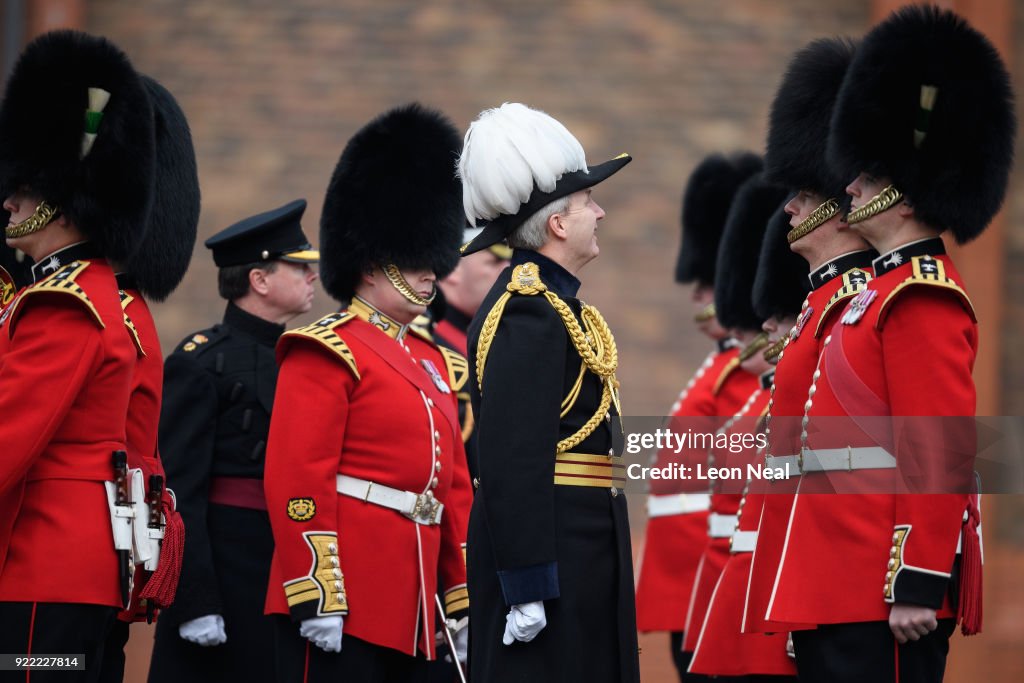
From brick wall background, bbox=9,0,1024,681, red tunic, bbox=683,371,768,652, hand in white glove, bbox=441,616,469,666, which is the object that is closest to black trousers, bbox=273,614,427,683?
hand in white glove, bbox=441,616,469,666

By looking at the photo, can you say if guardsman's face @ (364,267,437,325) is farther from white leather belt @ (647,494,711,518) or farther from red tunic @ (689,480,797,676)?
white leather belt @ (647,494,711,518)

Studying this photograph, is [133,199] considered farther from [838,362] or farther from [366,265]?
[838,362]

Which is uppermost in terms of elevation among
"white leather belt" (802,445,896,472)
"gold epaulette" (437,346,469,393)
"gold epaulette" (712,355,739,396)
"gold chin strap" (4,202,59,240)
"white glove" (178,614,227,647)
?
"gold epaulette" (712,355,739,396)

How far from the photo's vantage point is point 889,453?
369 cm

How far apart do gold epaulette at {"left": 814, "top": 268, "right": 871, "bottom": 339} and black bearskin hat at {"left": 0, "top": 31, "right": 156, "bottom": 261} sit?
1.90 meters

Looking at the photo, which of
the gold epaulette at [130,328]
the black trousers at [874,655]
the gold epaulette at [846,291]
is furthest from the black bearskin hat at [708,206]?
the black trousers at [874,655]

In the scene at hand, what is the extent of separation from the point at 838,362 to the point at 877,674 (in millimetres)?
790

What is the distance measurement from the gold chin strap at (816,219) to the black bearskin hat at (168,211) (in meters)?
1.91

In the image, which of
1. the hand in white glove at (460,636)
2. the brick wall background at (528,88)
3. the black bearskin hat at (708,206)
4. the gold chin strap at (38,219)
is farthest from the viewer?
the brick wall background at (528,88)

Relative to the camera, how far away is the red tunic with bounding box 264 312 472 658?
14.1 feet

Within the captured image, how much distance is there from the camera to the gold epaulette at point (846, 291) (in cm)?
405

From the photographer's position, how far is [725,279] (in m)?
6.12

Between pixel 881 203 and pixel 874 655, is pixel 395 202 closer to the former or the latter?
pixel 881 203
